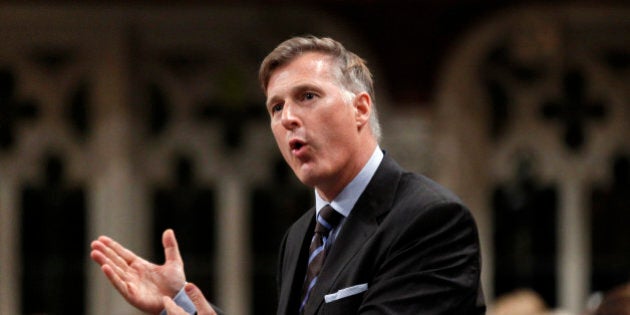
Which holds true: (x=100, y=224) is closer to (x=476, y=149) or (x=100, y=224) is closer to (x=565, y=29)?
(x=476, y=149)

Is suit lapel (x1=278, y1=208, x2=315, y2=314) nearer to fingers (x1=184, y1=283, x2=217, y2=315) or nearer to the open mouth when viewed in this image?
fingers (x1=184, y1=283, x2=217, y2=315)

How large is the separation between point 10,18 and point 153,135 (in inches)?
47.0

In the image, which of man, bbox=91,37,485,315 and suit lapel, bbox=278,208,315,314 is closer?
man, bbox=91,37,485,315

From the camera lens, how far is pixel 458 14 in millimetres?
8680

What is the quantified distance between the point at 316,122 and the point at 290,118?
59 mm

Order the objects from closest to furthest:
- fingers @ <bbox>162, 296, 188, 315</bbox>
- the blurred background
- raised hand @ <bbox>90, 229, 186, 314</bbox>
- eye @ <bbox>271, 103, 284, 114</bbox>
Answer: fingers @ <bbox>162, 296, 188, 315</bbox> → eye @ <bbox>271, 103, 284, 114</bbox> → raised hand @ <bbox>90, 229, 186, 314</bbox> → the blurred background

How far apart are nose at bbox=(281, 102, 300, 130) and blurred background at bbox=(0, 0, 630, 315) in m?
5.53

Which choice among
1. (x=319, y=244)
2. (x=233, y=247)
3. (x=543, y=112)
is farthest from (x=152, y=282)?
(x=543, y=112)

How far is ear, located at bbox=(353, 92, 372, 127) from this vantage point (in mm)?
2971

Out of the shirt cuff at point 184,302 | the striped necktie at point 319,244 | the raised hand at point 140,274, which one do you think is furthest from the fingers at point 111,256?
the striped necktie at point 319,244

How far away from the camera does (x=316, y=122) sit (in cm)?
291

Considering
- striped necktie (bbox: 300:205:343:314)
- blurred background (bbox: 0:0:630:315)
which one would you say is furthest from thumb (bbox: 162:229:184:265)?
blurred background (bbox: 0:0:630:315)

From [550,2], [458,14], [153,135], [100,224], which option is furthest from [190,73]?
[550,2]

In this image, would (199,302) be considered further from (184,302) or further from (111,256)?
(111,256)
